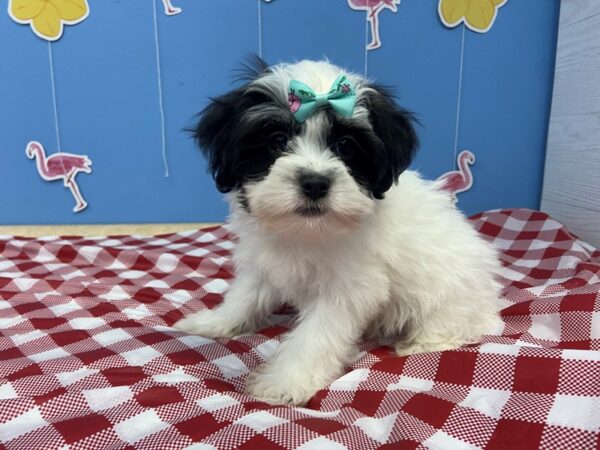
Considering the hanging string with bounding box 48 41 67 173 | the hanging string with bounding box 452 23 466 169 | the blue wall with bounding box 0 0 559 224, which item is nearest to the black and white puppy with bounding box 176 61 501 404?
the blue wall with bounding box 0 0 559 224

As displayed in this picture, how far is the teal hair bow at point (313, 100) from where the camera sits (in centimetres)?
139

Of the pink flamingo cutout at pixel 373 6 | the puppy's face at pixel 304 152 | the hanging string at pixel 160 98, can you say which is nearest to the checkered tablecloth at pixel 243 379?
the puppy's face at pixel 304 152

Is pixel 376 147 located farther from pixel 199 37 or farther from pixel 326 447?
pixel 199 37

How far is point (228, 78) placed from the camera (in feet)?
10.5

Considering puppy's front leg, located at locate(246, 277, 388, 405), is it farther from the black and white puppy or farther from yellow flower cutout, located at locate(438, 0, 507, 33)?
yellow flower cutout, located at locate(438, 0, 507, 33)

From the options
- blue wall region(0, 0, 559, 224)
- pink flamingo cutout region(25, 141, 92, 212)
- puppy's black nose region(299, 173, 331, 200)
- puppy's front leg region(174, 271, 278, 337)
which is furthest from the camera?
pink flamingo cutout region(25, 141, 92, 212)

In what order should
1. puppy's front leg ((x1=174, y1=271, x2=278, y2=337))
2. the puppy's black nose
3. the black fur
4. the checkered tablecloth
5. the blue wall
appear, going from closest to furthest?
1. the checkered tablecloth
2. the puppy's black nose
3. the black fur
4. puppy's front leg ((x1=174, y1=271, x2=278, y2=337))
5. the blue wall

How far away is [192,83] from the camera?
320 cm

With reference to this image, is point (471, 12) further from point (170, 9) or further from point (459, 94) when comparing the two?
point (170, 9)

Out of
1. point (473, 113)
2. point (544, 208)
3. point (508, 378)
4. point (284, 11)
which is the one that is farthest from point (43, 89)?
point (544, 208)

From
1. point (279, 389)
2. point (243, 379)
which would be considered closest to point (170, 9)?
point (243, 379)

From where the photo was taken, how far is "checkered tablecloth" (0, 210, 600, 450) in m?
1.19

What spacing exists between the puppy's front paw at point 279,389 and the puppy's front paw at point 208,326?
15.3 inches

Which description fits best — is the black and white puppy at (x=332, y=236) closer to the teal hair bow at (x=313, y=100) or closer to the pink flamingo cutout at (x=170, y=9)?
the teal hair bow at (x=313, y=100)
